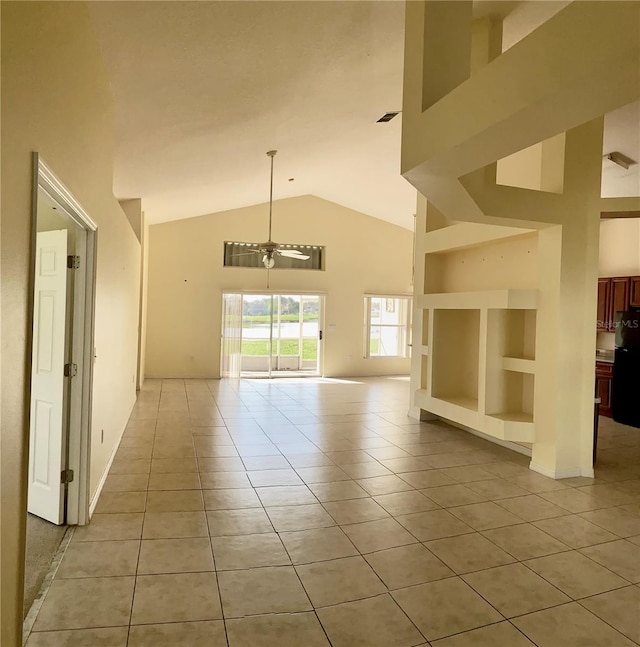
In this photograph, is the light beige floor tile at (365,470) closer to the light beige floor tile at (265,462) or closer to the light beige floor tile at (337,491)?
the light beige floor tile at (337,491)

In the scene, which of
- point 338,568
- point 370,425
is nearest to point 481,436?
point 370,425

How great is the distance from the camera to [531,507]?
3.70 metres

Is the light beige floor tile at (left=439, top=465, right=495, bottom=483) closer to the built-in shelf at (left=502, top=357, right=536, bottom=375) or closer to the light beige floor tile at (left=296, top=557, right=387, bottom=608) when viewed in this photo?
the built-in shelf at (left=502, top=357, right=536, bottom=375)

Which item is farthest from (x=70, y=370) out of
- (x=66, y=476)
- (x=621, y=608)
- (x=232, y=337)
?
(x=232, y=337)

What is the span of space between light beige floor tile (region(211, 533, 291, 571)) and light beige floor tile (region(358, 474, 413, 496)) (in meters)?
1.13

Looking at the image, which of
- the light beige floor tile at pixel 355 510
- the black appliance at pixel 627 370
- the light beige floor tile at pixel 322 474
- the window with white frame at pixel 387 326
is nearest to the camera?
the light beige floor tile at pixel 355 510

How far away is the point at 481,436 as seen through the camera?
5.85 m

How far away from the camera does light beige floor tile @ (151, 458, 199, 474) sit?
4371 millimetres

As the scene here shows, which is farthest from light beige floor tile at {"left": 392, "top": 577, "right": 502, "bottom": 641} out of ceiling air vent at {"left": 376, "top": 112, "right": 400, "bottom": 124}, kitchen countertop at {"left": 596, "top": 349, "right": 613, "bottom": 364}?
A: kitchen countertop at {"left": 596, "top": 349, "right": 613, "bottom": 364}

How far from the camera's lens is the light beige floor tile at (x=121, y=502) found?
3492 mm

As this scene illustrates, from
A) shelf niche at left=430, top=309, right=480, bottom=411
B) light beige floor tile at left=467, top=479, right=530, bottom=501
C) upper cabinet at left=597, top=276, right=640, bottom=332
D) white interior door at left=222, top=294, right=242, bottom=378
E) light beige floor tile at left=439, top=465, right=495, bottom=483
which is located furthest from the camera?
white interior door at left=222, top=294, right=242, bottom=378

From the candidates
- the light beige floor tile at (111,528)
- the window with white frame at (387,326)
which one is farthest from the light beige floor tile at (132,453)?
the window with white frame at (387,326)

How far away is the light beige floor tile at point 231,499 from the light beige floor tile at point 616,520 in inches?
97.7

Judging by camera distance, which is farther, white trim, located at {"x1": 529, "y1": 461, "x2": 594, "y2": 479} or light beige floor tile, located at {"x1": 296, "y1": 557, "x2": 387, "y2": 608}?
white trim, located at {"x1": 529, "y1": 461, "x2": 594, "y2": 479}
